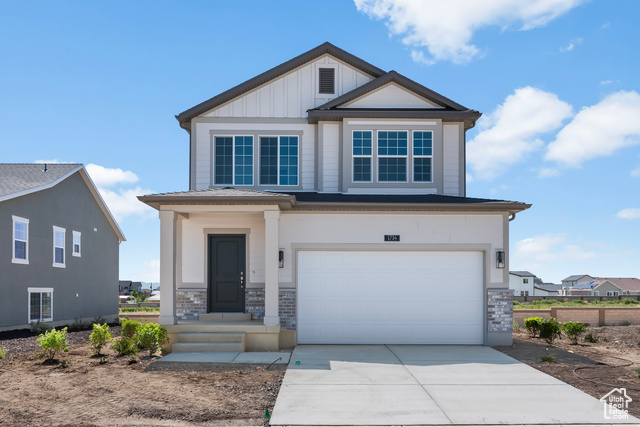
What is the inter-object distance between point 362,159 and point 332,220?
254 cm

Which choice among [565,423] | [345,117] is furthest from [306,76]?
[565,423]

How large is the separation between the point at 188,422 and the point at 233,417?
58cm

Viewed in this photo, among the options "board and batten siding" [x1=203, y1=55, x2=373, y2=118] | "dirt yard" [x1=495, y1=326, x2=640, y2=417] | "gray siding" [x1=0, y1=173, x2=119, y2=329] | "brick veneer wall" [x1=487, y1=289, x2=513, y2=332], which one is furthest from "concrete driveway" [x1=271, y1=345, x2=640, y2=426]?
"gray siding" [x1=0, y1=173, x2=119, y2=329]

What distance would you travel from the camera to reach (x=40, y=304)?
61.9ft

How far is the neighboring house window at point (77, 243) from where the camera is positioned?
21.5 meters

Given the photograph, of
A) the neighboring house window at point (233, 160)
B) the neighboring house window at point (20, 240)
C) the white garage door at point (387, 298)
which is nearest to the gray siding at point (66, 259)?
the neighboring house window at point (20, 240)

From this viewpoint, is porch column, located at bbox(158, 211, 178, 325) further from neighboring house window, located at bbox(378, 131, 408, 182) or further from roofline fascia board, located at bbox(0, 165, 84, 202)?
roofline fascia board, located at bbox(0, 165, 84, 202)

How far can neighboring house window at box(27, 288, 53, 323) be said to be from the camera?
18.4 m

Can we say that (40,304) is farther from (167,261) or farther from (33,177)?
(167,261)

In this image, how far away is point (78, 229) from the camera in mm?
21844

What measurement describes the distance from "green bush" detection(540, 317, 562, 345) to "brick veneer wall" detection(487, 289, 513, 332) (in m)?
1.23

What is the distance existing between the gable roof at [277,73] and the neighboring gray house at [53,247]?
21.8ft

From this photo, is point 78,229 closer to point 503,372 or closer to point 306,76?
point 306,76

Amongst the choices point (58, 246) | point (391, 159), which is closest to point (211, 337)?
point (391, 159)
